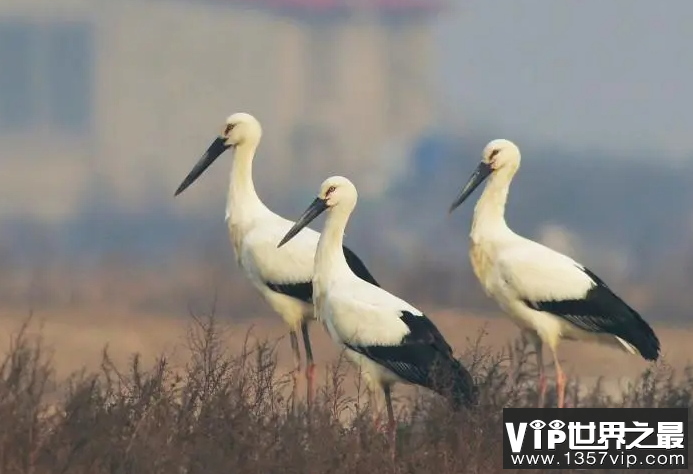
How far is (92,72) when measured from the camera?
170ft

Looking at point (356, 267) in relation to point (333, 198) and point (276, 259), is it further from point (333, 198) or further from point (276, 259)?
point (333, 198)

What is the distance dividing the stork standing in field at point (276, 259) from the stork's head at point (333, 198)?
0.40 meters

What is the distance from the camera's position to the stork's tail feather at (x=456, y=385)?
9.18 m

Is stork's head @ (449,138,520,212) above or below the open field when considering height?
below

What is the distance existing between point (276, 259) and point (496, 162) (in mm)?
1289

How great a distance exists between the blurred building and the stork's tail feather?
3015cm

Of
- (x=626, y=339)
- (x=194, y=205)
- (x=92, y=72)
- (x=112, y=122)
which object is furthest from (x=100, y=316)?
(x=92, y=72)

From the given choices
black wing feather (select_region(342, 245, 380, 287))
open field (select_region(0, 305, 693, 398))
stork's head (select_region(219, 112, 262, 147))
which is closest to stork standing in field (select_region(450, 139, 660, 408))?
black wing feather (select_region(342, 245, 380, 287))

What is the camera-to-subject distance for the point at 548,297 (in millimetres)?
10906

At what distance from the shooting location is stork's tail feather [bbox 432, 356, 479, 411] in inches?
361

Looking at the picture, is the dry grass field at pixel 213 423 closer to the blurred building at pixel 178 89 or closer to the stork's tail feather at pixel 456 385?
the stork's tail feather at pixel 456 385

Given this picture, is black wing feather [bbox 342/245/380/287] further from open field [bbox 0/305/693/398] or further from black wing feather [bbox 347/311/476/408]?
open field [bbox 0/305/693/398]

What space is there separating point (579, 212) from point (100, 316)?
1406cm

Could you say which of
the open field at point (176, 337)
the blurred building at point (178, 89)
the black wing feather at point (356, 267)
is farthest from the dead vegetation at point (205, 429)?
the blurred building at point (178, 89)
